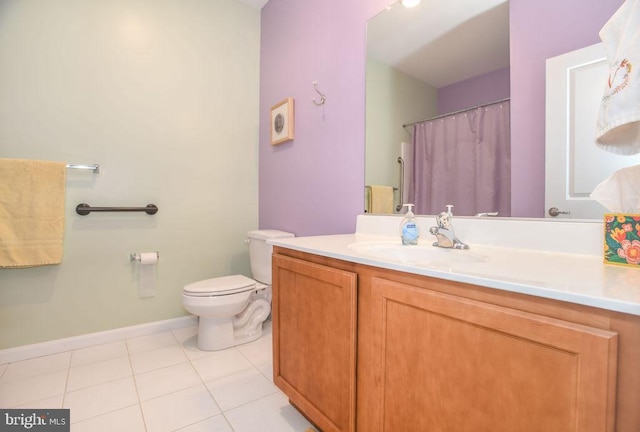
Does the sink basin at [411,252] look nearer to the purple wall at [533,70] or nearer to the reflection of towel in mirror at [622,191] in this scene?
the purple wall at [533,70]

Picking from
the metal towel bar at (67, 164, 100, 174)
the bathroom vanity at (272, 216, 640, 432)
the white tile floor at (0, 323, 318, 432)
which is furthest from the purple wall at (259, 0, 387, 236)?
the metal towel bar at (67, 164, 100, 174)

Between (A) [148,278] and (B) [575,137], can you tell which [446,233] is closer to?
(B) [575,137]

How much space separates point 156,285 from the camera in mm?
2184

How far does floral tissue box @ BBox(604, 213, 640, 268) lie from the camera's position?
74 centimetres

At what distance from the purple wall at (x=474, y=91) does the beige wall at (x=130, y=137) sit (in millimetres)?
1715

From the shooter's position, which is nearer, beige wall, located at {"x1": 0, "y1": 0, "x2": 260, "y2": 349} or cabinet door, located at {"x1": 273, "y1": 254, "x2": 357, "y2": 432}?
cabinet door, located at {"x1": 273, "y1": 254, "x2": 357, "y2": 432}

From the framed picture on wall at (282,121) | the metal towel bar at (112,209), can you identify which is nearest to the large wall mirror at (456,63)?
the framed picture on wall at (282,121)

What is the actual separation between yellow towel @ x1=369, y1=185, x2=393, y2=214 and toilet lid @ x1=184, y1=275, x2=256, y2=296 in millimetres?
949

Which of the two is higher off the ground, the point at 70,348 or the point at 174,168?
the point at 174,168

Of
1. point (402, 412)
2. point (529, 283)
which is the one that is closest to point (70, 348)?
point (402, 412)

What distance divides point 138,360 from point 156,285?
0.55 m

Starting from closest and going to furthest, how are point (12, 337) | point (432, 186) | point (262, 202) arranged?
1. point (432, 186)
2. point (12, 337)
3. point (262, 202)

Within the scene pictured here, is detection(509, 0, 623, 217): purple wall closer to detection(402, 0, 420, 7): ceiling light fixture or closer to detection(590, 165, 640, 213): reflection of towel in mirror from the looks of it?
detection(590, 165, 640, 213): reflection of towel in mirror

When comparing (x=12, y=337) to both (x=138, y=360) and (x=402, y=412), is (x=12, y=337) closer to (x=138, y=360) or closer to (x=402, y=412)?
(x=138, y=360)
